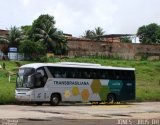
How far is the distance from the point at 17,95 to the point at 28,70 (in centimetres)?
181

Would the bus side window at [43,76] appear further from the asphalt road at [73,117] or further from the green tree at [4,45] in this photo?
the green tree at [4,45]

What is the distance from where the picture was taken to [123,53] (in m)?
87.2

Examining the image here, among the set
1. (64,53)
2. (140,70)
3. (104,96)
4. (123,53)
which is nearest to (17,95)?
(104,96)

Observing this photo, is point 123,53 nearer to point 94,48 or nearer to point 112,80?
point 94,48

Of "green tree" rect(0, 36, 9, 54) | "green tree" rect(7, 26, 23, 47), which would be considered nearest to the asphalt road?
"green tree" rect(0, 36, 9, 54)

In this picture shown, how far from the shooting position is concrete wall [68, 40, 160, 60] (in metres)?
84.6

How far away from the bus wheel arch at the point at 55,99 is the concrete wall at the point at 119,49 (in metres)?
A: 52.4

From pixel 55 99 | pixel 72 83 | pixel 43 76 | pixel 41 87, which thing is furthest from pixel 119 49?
pixel 41 87

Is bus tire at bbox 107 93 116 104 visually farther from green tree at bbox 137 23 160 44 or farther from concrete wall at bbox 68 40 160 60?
green tree at bbox 137 23 160 44

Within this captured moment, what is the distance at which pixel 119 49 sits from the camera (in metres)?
87.3

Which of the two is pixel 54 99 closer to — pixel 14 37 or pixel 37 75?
pixel 37 75

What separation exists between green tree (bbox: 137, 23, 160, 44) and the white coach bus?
255 feet

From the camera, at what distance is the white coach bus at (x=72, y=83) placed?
30.2m

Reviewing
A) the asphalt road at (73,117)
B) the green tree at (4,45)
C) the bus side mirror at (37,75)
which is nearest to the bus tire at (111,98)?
the bus side mirror at (37,75)
